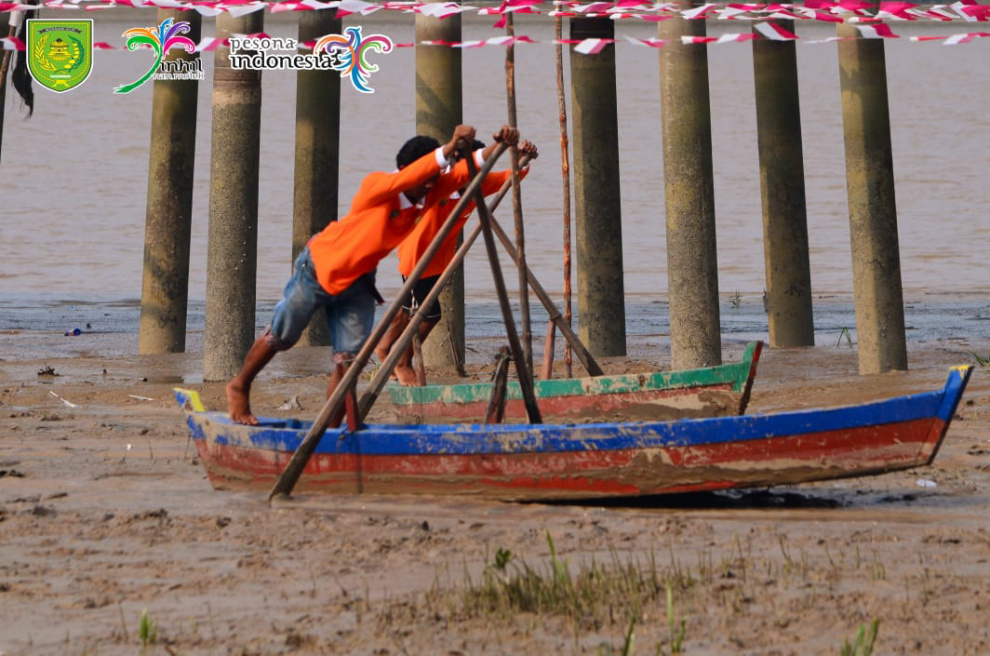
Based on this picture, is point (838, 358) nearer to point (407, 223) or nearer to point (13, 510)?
point (407, 223)

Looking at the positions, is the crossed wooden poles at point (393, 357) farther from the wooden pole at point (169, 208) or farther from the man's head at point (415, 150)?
the wooden pole at point (169, 208)

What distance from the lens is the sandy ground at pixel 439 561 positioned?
3.93 m

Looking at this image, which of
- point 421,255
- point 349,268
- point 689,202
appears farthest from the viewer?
point 689,202

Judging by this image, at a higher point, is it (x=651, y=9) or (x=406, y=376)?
(x=651, y=9)

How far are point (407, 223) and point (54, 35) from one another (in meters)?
8.74

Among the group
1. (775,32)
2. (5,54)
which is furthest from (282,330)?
(5,54)

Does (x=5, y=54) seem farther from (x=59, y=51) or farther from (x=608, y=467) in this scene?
(x=608, y=467)

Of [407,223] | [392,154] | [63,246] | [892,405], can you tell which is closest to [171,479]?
[407,223]

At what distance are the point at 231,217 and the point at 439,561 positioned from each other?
18.8ft

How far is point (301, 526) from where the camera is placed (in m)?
5.42

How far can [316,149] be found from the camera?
12.2 m

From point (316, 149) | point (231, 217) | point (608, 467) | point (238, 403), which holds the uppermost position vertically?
point (316, 149)

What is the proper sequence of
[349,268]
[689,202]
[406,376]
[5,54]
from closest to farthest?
[349,268], [406,376], [689,202], [5,54]

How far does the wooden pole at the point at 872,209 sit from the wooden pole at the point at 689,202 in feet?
3.39
